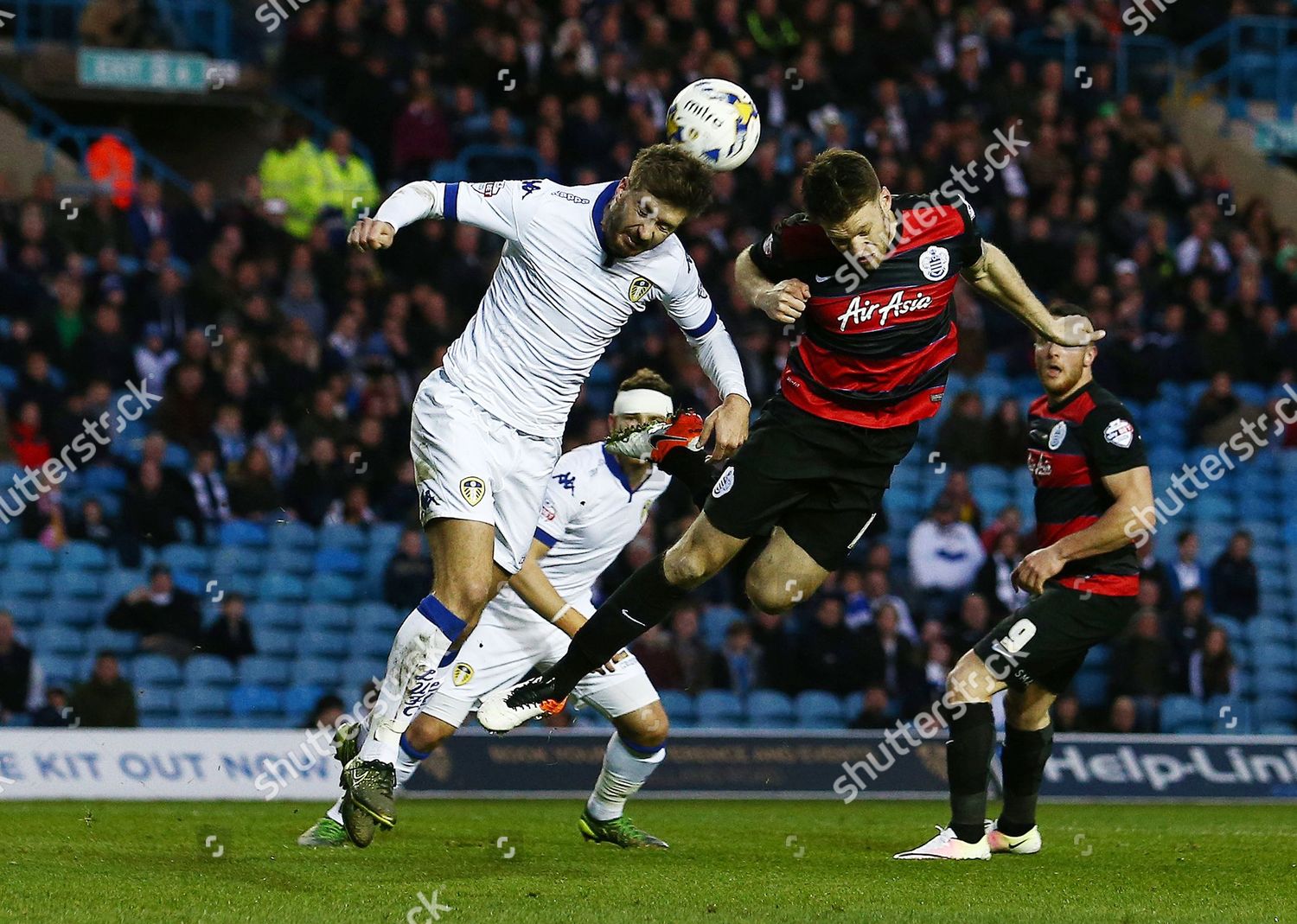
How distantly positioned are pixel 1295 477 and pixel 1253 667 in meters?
2.78

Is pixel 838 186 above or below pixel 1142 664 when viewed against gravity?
above

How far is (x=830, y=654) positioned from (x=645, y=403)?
664 centimetres

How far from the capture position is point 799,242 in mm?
8234

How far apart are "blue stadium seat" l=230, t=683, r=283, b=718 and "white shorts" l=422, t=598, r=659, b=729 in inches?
224

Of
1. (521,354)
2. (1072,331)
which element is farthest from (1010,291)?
(521,354)

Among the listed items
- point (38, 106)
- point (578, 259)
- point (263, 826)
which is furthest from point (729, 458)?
point (38, 106)

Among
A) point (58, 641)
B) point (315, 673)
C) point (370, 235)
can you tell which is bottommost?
point (315, 673)

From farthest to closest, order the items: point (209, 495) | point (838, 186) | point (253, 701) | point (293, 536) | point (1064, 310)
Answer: point (293, 536), point (209, 495), point (253, 701), point (1064, 310), point (838, 186)

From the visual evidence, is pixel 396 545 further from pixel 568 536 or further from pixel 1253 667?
pixel 1253 667

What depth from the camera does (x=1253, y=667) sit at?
17.1 meters

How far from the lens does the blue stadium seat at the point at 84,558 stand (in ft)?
51.2

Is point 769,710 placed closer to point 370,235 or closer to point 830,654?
point 830,654

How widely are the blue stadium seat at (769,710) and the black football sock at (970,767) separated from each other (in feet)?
22.6

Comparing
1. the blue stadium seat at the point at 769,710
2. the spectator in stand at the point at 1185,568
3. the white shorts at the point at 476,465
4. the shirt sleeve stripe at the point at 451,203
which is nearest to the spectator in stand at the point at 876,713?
the blue stadium seat at the point at 769,710
